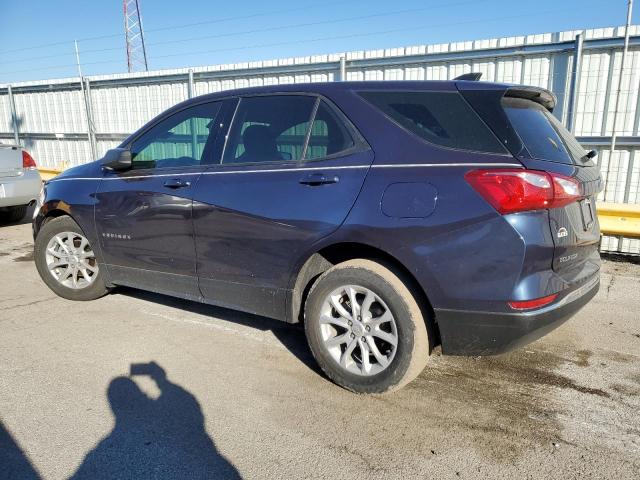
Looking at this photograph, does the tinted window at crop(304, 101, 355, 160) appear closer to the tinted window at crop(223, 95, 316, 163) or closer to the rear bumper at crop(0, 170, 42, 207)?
the tinted window at crop(223, 95, 316, 163)

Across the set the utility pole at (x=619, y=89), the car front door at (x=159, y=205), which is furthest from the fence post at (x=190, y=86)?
the utility pole at (x=619, y=89)

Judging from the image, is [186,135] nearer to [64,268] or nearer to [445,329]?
[64,268]

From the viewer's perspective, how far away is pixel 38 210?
468 cm

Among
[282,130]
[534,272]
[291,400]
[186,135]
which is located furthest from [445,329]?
[186,135]

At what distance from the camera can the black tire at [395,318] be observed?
8.75 ft

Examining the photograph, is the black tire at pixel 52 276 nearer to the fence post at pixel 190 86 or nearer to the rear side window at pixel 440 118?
the rear side window at pixel 440 118

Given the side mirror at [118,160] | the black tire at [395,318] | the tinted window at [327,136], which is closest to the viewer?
the black tire at [395,318]

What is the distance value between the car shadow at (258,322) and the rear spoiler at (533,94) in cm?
207

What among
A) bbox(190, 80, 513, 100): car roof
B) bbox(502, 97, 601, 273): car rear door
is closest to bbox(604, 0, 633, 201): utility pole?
bbox(502, 97, 601, 273): car rear door

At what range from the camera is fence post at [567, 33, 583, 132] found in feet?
20.2

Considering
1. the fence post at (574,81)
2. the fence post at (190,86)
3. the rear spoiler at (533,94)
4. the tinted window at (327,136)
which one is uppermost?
the fence post at (190,86)

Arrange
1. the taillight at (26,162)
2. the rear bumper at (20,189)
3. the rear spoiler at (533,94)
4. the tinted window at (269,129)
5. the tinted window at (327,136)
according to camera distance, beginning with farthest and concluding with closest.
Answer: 1. the taillight at (26,162)
2. the rear bumper at (20,189)
3. the tinted window at (269,129)
4. the tinted window at (327,136)
5. the rear spoiler at (533,94)

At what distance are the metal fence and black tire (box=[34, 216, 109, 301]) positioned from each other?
4.96 m

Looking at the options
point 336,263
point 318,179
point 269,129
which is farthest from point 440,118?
point 269,129
